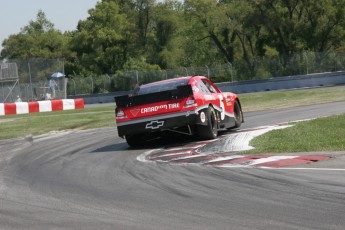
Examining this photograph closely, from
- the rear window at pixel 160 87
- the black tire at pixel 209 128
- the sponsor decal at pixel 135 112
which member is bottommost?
the black tire at pixel 209 128

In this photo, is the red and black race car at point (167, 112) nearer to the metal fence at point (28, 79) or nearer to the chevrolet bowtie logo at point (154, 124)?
the chevrolet bowtie logo at point (154, 124)

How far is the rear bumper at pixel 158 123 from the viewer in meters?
14.2

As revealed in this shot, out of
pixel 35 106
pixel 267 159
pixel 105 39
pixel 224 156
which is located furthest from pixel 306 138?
pixel 105 39

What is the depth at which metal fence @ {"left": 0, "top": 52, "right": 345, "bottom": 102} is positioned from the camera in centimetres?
3738

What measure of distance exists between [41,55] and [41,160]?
81050 mm

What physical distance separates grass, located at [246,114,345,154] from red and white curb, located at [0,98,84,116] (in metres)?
18.6

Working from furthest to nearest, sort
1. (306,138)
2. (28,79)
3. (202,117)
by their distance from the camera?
(28,79), (202,117), (306,138)

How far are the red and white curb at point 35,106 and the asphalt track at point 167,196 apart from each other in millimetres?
19452

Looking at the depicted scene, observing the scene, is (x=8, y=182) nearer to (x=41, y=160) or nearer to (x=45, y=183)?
Answer: (x=45, y=183)

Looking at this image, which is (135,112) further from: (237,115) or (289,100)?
(289,100)

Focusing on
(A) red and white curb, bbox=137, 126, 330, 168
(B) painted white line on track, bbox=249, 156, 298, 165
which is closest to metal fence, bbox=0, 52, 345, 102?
(A) red and white curb, bbox=137, 126, 330, 168

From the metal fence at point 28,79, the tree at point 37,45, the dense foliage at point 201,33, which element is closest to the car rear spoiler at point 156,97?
the metal fence at point 28,79

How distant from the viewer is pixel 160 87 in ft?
49.8

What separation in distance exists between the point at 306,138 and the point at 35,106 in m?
21.1
